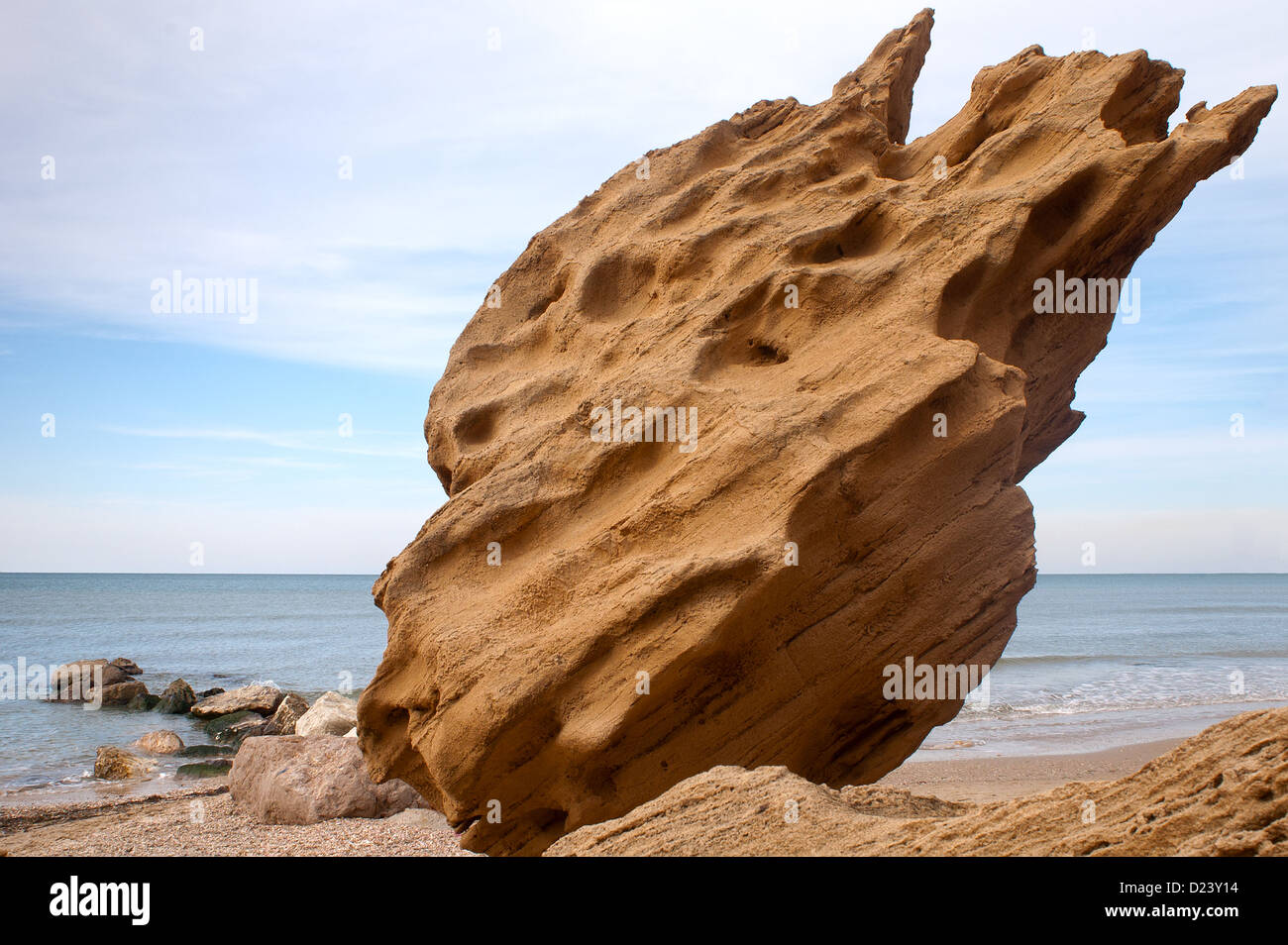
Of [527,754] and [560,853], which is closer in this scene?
[560,853]

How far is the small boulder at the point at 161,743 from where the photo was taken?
14.0 metres

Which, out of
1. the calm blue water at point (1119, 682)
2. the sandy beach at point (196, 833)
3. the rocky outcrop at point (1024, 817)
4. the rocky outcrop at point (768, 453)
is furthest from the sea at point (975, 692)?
the rocky outcrop at point (1024, 817)

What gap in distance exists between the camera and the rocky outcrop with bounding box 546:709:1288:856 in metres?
3.02

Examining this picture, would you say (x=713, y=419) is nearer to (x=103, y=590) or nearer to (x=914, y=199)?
(x=914, y=199)

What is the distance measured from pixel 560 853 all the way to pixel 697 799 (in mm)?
648

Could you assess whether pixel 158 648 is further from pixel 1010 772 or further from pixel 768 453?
pixel 768 453

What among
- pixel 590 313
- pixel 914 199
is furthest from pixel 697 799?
pixel 914 199

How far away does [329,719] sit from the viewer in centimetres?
1337

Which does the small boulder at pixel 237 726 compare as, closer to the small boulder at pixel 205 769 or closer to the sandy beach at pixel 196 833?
the small boulder at pixel 205 769

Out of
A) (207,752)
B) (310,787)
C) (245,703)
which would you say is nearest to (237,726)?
(207,752)

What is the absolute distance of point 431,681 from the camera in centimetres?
575

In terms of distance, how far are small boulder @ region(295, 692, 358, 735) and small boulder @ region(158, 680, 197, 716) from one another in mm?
5306

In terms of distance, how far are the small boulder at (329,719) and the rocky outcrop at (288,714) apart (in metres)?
1.31

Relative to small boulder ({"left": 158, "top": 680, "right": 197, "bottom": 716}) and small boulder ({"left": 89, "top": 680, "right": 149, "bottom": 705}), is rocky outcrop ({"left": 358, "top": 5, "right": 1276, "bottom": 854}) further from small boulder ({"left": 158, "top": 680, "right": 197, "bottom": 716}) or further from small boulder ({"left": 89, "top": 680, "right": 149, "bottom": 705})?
small boulder ({"left": 89, "top": 680, "right": 149, "bottom": 705})
